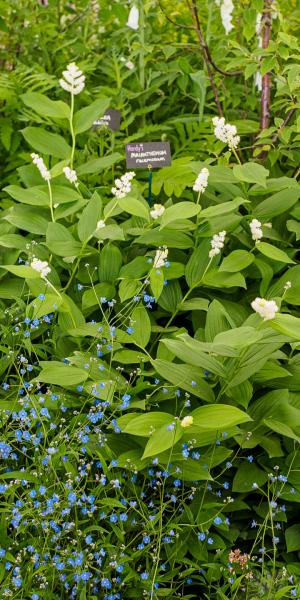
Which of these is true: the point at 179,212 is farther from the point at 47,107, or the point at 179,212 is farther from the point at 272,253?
the point at 47,107

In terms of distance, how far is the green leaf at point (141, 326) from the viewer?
219 centimetres

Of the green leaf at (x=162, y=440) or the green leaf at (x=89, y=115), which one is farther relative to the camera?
the green leaf at (x=89, y=115)

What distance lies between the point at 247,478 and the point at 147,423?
35cm

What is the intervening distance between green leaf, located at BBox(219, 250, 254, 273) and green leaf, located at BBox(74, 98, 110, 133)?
2.31 ft

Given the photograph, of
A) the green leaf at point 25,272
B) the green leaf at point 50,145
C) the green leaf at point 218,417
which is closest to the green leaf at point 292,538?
the green leaf at point 218,417

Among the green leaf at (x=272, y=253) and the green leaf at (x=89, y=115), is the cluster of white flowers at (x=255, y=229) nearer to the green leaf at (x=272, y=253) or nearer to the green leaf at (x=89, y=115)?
the green leaf at (x=272, y=253)

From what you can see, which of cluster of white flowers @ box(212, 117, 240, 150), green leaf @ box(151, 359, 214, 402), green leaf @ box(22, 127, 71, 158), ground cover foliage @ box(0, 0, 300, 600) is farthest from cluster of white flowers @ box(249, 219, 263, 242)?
green leaf @ box(22, 127, 71, 158)

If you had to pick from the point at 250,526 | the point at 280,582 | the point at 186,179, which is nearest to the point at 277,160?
the point at 186,179

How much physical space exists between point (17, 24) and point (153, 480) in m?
2.84

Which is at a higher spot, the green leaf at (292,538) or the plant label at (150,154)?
the plant label at (150,154)

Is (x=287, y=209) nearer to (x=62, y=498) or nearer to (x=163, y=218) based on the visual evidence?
(x=163, y=218)

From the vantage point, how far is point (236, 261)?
2.36 meters

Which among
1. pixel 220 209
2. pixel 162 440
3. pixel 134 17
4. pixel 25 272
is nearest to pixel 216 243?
pixel 220 209

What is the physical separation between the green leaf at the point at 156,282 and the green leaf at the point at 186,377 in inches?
9.5
